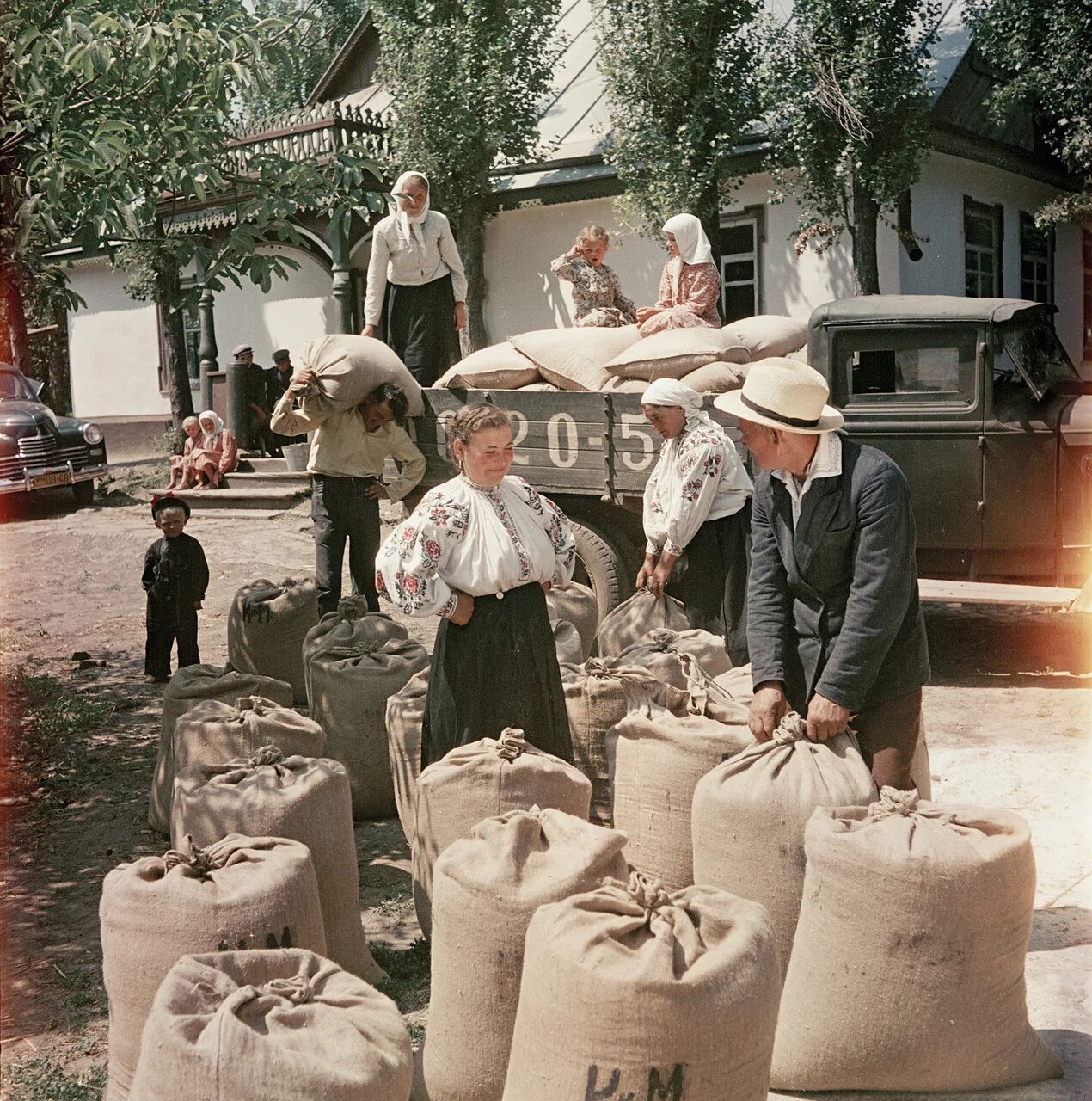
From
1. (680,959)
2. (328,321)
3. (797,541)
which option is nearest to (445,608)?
(797,541)

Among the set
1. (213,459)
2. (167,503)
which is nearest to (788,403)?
(167,503)

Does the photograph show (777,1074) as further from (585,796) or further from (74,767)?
(74,767)

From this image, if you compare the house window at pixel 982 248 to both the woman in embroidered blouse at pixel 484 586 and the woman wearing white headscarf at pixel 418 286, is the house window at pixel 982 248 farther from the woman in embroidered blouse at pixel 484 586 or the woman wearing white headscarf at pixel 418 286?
the woman in embroidered blouse at pixel 484 586

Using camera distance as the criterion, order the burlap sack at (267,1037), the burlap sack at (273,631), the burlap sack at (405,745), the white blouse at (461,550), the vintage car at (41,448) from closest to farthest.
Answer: the burlap sack at (267,1037) < the white blouse at (461,550) < the burlap sack at (405,745) < the burlap sack at (273,631) < the vintage car at (41,448)

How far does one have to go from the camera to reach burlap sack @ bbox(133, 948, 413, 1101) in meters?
2.17

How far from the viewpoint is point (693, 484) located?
18.0 ft

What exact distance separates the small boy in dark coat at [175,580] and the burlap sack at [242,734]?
278 cm

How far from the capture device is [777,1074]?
293cm

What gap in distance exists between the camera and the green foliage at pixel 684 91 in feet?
42.7

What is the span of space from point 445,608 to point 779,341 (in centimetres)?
407

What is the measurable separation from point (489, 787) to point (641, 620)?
7.61 ft

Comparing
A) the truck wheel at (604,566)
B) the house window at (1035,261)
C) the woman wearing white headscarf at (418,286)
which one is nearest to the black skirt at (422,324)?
the woman wearing white headscarf at (418,286)

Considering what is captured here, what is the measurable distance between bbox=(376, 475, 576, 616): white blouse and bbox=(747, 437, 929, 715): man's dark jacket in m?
0.74

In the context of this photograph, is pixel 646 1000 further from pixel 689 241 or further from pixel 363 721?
pixel 689 241
